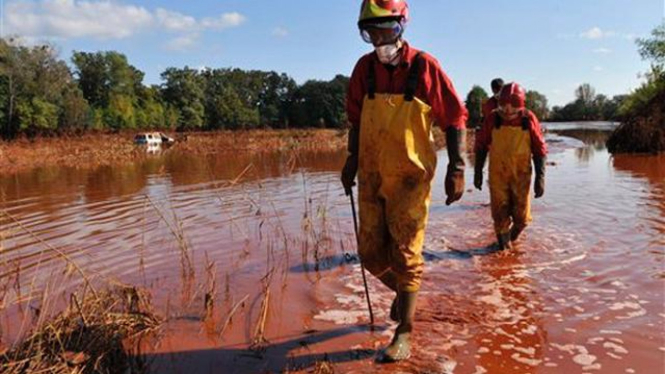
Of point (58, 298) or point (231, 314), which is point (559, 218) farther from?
point (58, 298)

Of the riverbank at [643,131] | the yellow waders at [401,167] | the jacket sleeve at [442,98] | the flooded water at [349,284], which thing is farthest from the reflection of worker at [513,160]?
the riverbank at [643,131]

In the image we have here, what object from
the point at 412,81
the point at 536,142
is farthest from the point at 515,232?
the point at 412,81

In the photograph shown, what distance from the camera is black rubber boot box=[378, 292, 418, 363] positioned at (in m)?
3.16

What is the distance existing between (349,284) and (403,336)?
1595 mm

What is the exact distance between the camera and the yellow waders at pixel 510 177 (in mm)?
5762

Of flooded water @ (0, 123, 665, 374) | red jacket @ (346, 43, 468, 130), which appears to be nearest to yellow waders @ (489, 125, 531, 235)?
flooded water @ (0, 123, 665, 374)

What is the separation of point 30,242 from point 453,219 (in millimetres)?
5707

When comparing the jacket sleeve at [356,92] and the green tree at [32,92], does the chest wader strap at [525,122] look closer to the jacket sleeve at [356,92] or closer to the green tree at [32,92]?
the jacket sleeve at [356,92]

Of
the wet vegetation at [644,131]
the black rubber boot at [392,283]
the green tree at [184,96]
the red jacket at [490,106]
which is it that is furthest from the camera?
the green tree at [184,96]

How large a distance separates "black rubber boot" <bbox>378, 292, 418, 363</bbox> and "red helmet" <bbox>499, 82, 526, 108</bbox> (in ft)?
10.1

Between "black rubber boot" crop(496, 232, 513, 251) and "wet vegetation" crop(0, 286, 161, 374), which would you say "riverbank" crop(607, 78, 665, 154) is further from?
"wet vegetation" crop(0, 286, 161, 374)

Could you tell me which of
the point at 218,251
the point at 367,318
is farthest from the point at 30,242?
the point at 367,318

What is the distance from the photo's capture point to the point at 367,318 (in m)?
3.95

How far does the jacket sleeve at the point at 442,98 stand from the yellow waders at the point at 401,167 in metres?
0.07
